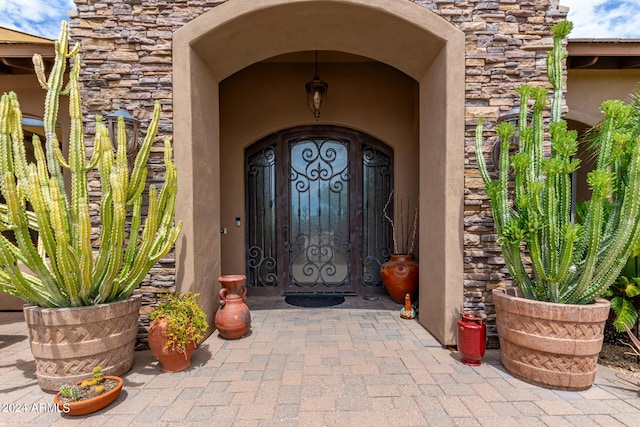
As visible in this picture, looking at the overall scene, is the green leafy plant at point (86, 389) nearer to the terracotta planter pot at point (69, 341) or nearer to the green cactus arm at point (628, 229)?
the terracotta planter pot at point (69, 341)

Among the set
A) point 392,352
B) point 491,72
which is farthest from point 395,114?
point 392,352

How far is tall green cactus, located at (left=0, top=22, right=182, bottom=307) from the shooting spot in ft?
7.75

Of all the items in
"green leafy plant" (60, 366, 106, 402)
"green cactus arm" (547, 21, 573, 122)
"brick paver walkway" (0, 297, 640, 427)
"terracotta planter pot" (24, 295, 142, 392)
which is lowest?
"brick paver walkway" (0, 297, 640, 427)

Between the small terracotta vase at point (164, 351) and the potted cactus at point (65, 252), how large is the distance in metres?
0.20

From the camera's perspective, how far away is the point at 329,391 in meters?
2.52

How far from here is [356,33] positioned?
3.63 metres

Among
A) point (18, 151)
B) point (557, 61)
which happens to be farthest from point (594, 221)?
point (18, 151)

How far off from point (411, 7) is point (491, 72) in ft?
3.60

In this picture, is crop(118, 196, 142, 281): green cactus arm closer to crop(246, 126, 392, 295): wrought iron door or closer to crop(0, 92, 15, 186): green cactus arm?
crop(0, 92, 15, 186): green cactus arm

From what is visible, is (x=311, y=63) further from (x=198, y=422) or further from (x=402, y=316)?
(x=198, y=422)

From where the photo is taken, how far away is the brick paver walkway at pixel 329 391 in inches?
86.4

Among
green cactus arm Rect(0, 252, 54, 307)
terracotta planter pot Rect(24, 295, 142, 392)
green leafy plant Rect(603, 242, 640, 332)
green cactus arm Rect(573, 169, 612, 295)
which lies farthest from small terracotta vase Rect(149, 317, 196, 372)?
green leafy plant Rect(603, 242, 640, 332)

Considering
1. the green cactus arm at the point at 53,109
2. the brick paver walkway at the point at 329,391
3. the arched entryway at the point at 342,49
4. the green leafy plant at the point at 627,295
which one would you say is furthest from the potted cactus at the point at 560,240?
the green cactus arm at the point at 53,109

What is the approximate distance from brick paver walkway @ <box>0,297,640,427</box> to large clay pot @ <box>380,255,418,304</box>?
3.92 ft
